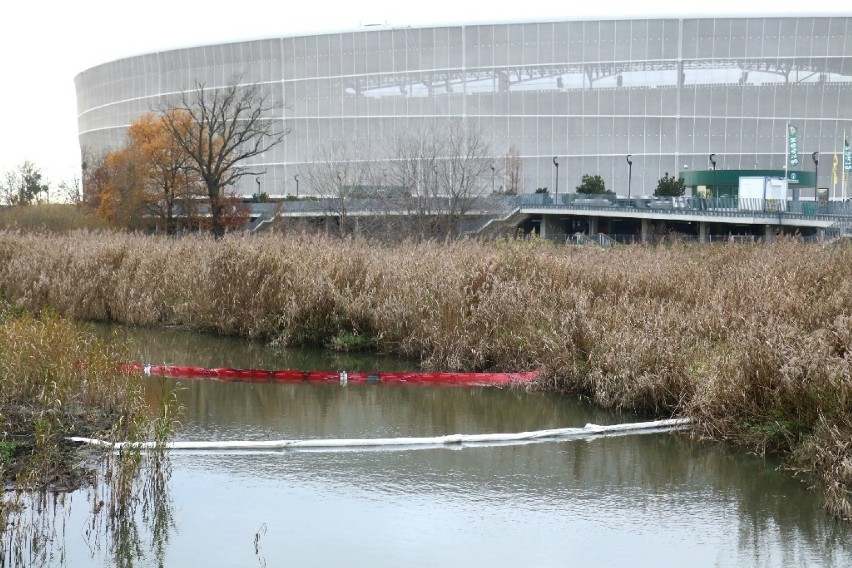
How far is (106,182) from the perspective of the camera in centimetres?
6250

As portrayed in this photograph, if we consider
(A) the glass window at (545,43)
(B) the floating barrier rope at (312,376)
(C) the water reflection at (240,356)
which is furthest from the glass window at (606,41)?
(B) the floating barrier rope at (312,376)

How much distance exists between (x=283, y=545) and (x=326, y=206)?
154 feet

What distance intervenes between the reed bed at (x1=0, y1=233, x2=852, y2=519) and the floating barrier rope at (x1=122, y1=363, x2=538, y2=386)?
63 centimetres

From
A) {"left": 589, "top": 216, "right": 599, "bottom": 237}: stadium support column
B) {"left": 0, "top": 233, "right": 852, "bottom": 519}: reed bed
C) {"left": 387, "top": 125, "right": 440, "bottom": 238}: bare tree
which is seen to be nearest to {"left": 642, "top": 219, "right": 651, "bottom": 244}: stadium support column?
{"left": 589, "top": 216, "right": 599, "bottom": 237}: stadium support column

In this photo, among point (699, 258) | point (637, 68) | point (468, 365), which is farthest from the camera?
point (637, 68)

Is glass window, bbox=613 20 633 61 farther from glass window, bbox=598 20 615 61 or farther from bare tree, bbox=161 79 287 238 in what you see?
bare tree, bbox=161 79 287 238

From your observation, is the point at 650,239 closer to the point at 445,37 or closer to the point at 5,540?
the point at 445,37

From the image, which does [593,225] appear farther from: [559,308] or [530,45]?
[559,308]

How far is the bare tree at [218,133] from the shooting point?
164 ft

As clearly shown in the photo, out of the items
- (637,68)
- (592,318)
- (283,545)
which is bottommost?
(283,545)

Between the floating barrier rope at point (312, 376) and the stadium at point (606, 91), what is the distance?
166 ft

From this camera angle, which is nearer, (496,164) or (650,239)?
(650,239)

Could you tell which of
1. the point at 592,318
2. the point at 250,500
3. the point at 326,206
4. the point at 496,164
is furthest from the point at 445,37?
the point at 250,500

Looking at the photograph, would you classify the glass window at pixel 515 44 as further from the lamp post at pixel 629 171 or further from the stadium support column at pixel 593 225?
the stadium support column at pixel 593 225
